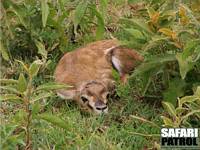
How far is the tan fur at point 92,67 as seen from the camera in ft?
21.2

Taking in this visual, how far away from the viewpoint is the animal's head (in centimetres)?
621

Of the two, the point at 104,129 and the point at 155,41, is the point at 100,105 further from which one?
the point at 155,41

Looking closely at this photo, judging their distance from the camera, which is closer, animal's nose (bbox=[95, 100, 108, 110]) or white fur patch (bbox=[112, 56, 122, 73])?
animal's nose (bbox=[95, 100, 108, 110])

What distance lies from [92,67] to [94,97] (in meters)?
0.63

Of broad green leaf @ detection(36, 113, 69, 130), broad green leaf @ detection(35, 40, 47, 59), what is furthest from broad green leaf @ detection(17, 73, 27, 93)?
broad green leaf @ detection(35, 40, 47, 59)

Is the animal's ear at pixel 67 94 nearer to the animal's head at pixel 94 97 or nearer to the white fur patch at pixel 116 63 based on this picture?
the animal's head at pixel 94 97

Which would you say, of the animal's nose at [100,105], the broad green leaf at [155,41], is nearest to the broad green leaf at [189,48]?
the broad green leaf at [155,41]

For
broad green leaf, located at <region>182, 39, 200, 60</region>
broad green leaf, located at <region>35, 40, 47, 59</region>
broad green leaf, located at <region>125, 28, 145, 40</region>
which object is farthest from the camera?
broad green leaf, located at <region>35, 40, 47, 59</region>

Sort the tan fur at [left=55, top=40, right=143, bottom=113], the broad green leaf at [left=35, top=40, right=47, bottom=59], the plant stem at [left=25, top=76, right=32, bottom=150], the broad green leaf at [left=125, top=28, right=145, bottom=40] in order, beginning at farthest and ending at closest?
the broad green leaf at [left=35, top=40, right=47, bottom=59] < the tan fur at [left=55, top=40, right=143, bottom=113] < the broad green leaf at [left=125, top=28, right=145, bottom=40] < the plant stem at [left=25, top=76, right=32, bottom=150]

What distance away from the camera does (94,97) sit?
6309mm

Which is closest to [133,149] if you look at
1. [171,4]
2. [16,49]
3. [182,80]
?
[182,80]

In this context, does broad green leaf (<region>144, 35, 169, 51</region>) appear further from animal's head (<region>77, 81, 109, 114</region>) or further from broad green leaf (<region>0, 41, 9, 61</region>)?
broad green leaf (<region>0, 41, 9, 61</region>)

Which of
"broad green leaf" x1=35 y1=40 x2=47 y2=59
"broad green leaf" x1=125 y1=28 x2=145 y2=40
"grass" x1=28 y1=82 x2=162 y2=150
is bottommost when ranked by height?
"grass" x1=28 y1=82 x2=162 y2=150

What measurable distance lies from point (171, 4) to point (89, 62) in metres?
1.14
